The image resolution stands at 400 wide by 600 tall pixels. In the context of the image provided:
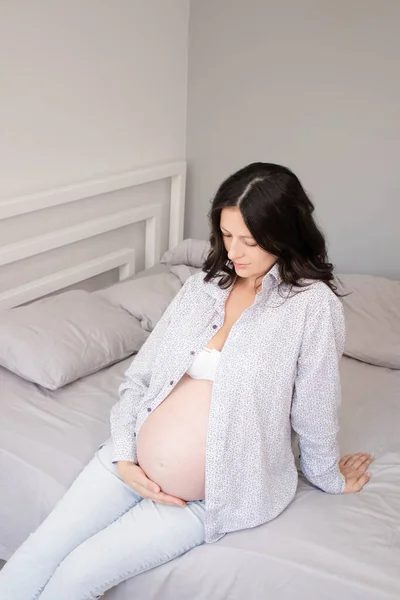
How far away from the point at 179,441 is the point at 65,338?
A: 25.6 inches

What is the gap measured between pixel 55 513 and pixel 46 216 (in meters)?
1.12

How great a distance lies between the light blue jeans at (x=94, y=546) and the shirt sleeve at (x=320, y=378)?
9.7 inches

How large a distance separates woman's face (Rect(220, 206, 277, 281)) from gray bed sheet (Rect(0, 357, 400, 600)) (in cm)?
46

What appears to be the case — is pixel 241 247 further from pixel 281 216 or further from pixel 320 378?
pixel 320 378

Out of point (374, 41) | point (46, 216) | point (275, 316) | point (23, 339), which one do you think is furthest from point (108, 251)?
point (275, 316)

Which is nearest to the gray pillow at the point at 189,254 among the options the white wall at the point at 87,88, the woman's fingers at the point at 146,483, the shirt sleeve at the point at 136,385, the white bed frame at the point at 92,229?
the white bed frame at the point at 92,229

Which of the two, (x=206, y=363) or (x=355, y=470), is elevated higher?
(x=206, y=363)

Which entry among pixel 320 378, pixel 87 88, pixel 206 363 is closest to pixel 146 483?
pixel 206 363

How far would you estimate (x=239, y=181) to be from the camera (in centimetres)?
124

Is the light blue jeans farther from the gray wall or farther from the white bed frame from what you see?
the gray wall

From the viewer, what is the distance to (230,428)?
124cm

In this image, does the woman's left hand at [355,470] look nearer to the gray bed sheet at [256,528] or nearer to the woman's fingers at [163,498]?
the gray bed sheet at [256,528]

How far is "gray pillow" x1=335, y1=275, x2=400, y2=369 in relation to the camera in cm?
200

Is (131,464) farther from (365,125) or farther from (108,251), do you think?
(365,125)
